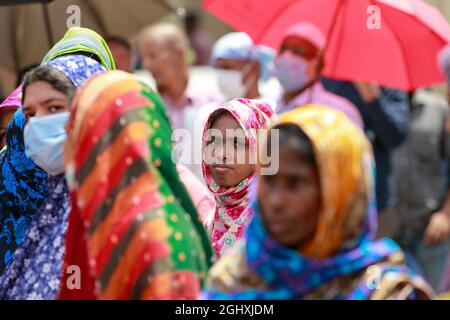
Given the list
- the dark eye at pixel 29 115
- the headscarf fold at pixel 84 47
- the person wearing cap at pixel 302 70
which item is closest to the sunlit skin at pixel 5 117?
the headscarf fold at pixel 84 47

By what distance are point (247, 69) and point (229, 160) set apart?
361cm

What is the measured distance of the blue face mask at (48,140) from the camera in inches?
192

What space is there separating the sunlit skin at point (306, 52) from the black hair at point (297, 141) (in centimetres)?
410

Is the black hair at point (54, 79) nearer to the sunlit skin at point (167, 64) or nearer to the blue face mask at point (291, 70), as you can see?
the blue face mask at point (291, 70)

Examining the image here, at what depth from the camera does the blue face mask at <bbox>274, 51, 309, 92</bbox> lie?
8336 millimetres

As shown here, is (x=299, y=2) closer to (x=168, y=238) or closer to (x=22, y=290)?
(x=22, y=290)

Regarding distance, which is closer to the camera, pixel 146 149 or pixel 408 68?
pixel 146 149

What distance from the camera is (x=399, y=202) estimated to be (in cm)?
848

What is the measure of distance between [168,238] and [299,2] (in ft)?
14.0

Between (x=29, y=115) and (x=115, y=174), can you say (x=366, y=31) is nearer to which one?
(x=29, y=115)

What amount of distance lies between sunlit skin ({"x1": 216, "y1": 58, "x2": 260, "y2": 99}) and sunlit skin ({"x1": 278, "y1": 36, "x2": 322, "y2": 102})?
595 mm

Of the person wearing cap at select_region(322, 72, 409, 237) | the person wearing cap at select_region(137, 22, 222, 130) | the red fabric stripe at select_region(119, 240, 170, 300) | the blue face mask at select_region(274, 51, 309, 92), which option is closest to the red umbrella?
the blue face mask at select_region(274, 51, 309, 92)

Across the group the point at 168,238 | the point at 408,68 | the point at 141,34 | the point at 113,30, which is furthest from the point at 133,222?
the point at 141,34

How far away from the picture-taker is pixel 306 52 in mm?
8281
